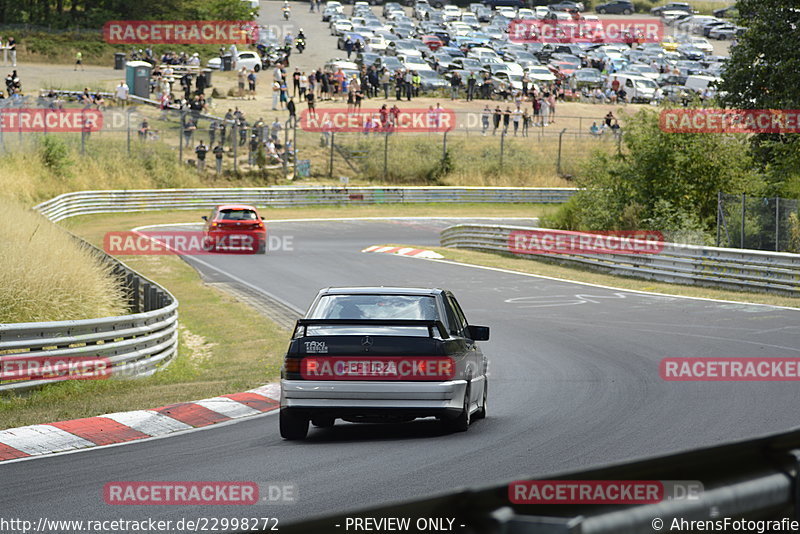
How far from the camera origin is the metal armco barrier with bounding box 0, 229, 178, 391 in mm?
13273

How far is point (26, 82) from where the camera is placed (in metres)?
64.1

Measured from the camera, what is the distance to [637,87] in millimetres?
74500

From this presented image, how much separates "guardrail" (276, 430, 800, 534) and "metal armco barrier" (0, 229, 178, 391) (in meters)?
10.8

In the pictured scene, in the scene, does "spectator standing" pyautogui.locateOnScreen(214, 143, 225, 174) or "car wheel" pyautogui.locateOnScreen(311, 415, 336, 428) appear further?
"spectator standing" pyautogui.locateOnScreen(214, 143, 225, 174)

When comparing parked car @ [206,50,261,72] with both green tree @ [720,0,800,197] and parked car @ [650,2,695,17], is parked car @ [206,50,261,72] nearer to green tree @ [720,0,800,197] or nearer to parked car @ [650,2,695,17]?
green tree @ [720,0,800,197]

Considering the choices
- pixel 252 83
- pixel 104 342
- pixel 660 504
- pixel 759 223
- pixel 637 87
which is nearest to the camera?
pixel 660 504

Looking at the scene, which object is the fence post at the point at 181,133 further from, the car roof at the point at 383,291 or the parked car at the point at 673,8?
the parked car at the point at 673,8

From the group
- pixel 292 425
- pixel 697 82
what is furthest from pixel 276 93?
pixel 292 425

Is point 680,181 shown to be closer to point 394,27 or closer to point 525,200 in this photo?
point 525,200

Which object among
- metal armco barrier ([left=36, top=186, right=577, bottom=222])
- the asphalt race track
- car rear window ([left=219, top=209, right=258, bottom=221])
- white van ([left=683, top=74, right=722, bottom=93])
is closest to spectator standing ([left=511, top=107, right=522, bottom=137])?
metal armco barrier ([left=36, top=186, right=577, bottom=222])

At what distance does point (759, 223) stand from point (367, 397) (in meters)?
18.9

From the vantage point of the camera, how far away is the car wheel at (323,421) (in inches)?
398

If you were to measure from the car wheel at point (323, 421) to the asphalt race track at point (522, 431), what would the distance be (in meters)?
0.10

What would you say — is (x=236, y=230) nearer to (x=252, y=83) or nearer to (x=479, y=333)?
(x=479, y=333)
